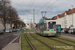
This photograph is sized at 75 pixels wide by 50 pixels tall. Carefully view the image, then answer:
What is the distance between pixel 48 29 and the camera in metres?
21.1

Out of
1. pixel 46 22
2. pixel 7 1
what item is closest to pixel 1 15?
pixel 7 1

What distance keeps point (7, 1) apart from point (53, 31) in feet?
105

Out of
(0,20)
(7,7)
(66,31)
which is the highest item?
(7,7)

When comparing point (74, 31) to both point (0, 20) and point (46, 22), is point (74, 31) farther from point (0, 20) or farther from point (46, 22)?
point (0, 20)

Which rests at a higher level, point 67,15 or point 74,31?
point 67,15

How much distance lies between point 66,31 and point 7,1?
24.2 meters

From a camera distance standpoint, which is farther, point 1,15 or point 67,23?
point 67,23

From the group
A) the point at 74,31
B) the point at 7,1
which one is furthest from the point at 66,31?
the point at 7,1

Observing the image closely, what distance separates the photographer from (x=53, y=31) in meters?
21.0

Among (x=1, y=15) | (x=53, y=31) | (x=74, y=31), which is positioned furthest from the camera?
(x=1, y=15)

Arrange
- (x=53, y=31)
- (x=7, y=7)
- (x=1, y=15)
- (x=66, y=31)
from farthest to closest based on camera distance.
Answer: (x=1, y=15)
(x=7, y=7)
(x=66, y=31)
(x=53, y=31)

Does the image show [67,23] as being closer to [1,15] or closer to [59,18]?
[59,18]

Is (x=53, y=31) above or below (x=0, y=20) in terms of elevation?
below

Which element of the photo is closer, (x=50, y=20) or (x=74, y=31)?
(x=50, y=20)
